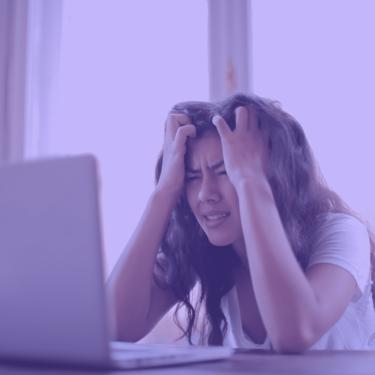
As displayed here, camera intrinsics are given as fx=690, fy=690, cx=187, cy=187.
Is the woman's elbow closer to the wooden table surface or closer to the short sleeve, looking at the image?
the wooden table surface

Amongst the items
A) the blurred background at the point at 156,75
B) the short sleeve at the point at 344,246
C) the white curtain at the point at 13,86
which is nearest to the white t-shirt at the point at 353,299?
the short sleeve at the point at 344,246

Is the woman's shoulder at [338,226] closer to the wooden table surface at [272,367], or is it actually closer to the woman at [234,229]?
the woman at [234,229]

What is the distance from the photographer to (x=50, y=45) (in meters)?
3.12

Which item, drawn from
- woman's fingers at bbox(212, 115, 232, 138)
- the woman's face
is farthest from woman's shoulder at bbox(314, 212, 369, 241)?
woman's fingers at bbox(212, 115, 232, 138)

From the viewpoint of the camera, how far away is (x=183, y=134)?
1.72m

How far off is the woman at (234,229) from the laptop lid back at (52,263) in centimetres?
62

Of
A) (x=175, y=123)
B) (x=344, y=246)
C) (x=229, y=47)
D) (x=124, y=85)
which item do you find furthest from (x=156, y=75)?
(x=344, y=246)

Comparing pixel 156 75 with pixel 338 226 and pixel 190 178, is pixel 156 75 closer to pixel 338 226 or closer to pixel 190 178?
pixel 190 178

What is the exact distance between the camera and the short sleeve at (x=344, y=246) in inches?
57.2

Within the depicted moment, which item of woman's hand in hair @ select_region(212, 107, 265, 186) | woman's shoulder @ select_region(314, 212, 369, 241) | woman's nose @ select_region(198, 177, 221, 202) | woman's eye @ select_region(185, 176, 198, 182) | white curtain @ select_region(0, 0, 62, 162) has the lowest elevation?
woman's shoulder @ select_region(314, 212, 369, 241)

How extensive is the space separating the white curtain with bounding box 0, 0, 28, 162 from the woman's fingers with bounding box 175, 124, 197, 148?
1.47 metres

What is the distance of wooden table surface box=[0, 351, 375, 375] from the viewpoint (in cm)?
85

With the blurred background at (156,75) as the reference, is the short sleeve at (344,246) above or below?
below

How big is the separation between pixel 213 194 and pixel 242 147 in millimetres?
138
